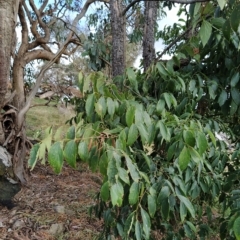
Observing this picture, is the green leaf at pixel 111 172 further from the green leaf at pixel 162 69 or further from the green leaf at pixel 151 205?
the green leaf at pixel 162 69

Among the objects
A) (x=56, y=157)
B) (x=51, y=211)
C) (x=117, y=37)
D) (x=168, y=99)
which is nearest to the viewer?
(x=56, y=157)

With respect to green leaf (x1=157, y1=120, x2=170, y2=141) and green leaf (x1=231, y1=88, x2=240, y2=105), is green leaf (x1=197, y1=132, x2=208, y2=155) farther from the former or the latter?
green leaf (x1=231, y1=88, x2=240, y2=105)

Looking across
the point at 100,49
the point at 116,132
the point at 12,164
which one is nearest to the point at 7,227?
the point at 12,164

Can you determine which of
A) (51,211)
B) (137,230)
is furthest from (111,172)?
(51,211)

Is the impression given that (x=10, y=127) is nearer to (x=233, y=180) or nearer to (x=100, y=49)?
(x=100, y=49)

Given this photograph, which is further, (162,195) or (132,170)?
(162,195)

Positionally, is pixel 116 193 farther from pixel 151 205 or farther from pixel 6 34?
pixel 6 34

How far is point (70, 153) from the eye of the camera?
689mm

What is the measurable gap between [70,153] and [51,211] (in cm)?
182

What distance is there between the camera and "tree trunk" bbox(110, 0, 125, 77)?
1.74m

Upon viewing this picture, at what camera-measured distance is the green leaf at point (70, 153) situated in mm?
685

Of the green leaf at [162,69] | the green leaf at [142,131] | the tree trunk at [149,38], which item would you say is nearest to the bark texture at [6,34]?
the tree trunk at [149,38]

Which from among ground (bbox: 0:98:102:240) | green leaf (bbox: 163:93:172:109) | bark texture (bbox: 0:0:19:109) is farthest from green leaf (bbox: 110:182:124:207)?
bark texture (bbox: 0:0:19:109)

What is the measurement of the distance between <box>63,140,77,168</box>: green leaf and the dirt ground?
1.50m
